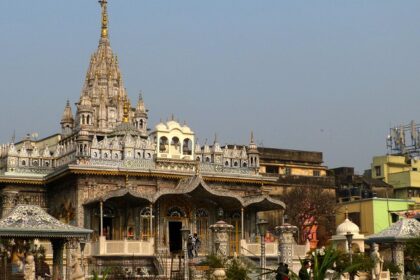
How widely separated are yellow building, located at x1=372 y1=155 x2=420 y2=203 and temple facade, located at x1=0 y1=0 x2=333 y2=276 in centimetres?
2647

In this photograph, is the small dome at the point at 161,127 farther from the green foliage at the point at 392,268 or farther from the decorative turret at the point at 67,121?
the green foliage at the point at 392,268

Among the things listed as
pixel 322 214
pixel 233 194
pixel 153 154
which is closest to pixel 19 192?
pixel 153 154

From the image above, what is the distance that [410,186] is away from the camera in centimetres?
7388

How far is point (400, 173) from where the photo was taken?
7544cm

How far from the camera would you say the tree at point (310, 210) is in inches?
2430

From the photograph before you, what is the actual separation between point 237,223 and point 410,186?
28.9 m

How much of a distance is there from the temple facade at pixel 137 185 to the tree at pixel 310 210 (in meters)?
11.2

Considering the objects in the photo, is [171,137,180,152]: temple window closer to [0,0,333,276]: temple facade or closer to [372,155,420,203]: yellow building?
[0,0,333,276]: temple facade

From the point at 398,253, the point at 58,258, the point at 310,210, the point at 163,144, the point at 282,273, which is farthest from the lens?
the point at 310,210

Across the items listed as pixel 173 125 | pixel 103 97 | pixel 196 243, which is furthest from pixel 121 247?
pixel 103 97

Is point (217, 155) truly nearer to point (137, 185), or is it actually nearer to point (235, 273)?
point (137, 185)

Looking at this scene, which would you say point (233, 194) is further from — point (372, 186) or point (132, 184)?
point (372, 186)

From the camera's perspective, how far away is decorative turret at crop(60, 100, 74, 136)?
57531 mm

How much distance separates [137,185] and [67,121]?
13.0 metres
